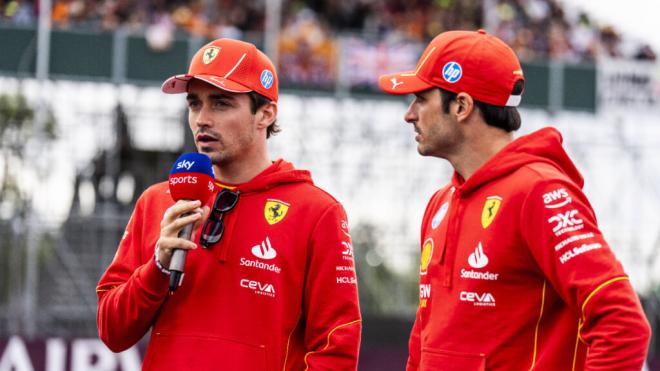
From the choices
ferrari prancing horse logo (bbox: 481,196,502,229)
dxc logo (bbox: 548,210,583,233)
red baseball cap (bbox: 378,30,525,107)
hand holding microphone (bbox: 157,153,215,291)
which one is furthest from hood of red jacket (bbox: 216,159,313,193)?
dxc logo (bbox: 548,210,583,233)

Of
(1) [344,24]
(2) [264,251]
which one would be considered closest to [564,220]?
(2) [264,251]

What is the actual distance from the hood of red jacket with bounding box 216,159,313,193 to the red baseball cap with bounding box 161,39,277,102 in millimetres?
296

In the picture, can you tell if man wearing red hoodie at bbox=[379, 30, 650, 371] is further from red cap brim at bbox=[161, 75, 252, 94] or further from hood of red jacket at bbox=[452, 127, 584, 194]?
red cap brim at bbox=[161, 75, 252, 94]

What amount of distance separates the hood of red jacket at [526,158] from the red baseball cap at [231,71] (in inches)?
38.2

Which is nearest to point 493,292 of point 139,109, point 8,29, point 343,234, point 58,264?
point 343,234

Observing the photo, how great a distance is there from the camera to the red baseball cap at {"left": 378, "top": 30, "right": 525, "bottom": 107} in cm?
445

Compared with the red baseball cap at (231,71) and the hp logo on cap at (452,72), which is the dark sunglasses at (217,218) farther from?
the hp logo on cap at (452,72)

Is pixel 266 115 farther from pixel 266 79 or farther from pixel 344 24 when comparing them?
pixel 344 24

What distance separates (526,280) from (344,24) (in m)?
16.8

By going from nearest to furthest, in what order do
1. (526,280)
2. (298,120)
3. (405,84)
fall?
(526,280)
(405,84)
(298,120)

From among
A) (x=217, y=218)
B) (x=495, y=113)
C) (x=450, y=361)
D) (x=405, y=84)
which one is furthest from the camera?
(x=217, y=218)

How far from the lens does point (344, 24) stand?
20656mm

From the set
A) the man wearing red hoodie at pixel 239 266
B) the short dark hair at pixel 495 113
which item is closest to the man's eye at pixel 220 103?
the man wearing red hoodie at pixel 239 266

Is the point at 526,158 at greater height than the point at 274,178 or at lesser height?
greater
